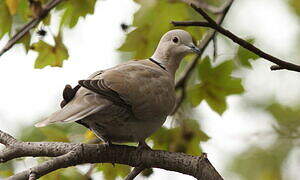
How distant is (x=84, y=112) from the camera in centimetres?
265

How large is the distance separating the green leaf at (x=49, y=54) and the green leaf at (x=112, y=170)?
76 cm

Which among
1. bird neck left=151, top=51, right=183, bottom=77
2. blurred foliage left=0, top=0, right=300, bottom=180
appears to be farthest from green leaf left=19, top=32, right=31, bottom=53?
bird neck left=151, top=51, right=183, bottom=77

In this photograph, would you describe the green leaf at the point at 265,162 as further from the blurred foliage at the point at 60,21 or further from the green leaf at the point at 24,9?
the green leaf at the point at 24,9

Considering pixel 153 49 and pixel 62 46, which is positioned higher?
pixel 62 46

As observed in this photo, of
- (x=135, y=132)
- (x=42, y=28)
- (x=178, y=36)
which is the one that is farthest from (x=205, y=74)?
(x=42, y=28)

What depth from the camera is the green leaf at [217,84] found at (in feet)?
11.6

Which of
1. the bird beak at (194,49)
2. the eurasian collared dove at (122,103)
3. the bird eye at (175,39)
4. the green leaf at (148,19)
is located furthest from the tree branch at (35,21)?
the bird beak at (194,49)

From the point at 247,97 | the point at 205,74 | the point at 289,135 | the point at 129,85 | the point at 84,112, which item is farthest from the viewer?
the point at 247,97

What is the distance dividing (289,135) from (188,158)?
1886mm

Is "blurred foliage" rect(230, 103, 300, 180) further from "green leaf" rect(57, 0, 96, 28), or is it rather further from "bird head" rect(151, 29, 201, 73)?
"green leaf" rect(57, 0, 96, 28)

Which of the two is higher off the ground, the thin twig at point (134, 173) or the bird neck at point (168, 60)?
the thin twig at point (134, 173)

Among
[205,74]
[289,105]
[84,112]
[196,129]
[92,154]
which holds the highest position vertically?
[84,112]

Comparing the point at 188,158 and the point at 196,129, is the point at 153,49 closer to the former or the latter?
the point at 196,129

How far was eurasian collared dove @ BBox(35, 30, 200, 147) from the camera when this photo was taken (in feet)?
8.83
